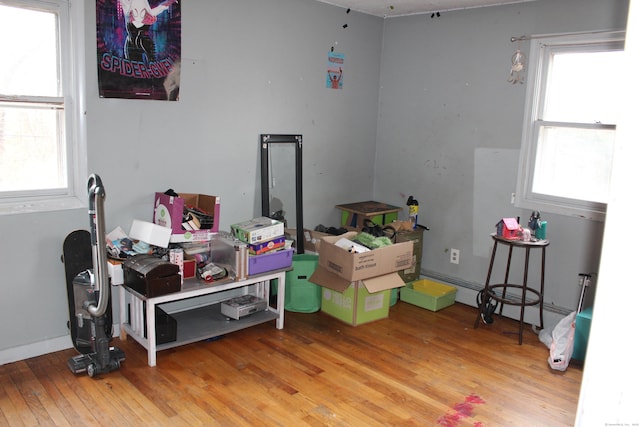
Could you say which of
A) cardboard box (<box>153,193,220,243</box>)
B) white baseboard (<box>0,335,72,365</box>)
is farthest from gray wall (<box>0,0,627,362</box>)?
cardboard box (<box>153,193,220,243</box>)

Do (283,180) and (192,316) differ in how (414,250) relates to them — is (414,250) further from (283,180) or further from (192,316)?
(192,316)

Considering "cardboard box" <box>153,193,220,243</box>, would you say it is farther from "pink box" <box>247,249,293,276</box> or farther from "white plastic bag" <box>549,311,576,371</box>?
"white plastic bag" <box>549,311,576,371</box>

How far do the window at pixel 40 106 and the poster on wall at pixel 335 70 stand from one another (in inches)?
82.3

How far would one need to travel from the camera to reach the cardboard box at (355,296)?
12.8ft

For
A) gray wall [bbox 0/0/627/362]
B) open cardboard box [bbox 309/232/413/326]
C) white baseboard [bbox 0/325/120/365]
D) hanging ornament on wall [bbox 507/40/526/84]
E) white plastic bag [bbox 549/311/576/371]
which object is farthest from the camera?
hanging ornament on wall [bbox 507/40/526/84]

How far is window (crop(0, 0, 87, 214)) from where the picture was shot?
302cm

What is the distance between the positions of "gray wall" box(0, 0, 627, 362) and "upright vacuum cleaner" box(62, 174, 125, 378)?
14 centimetres

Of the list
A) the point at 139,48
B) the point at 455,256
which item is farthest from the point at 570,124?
the point at 139,48

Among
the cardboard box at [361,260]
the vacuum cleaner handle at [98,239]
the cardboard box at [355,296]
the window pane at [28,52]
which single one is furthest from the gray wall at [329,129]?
the cardboard box at [355,296]

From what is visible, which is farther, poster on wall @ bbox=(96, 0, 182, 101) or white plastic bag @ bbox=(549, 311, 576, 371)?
white plastic bag @ bbox=(549, 311, 576, 371)

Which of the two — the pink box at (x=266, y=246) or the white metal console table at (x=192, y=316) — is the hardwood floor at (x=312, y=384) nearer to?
the white metal console table at (x=192, y=316)

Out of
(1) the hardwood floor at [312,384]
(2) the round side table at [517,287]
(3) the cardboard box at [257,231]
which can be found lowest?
(1) the hardwood floor at [312,384]

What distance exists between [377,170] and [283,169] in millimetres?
1187

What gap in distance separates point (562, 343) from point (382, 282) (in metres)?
1.28
